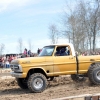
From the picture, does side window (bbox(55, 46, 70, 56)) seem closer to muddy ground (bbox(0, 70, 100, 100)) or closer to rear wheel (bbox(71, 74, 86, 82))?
rear wheel (bbox(71, 74, 86, 82))

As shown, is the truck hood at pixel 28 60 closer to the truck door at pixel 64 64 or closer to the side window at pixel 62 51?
the truck door at pixel 64 64

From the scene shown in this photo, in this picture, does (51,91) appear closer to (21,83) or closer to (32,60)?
(32,60)

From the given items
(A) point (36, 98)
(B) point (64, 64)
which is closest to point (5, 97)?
(A) point (36, 98)

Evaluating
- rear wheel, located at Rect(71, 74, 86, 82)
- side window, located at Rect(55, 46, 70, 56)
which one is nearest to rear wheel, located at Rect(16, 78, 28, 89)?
side window, located at Rect(55, 46, 70, 56)

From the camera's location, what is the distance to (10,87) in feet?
45.3

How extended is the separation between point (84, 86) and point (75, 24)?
57.2ft

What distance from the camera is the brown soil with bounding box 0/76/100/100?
10.9 meters

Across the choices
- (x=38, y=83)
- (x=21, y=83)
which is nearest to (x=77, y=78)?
(x=38, y=83)

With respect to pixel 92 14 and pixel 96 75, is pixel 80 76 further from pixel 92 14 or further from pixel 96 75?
pixel 92 14

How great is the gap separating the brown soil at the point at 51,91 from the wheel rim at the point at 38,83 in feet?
1.07

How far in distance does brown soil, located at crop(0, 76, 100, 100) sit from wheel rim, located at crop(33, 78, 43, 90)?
0.33 m

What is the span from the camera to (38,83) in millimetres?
11852

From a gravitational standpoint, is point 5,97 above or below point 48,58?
below

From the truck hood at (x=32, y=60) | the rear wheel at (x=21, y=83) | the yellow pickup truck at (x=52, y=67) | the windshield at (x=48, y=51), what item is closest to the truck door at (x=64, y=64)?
the yellow pickup truck at (x=52, y=67)
